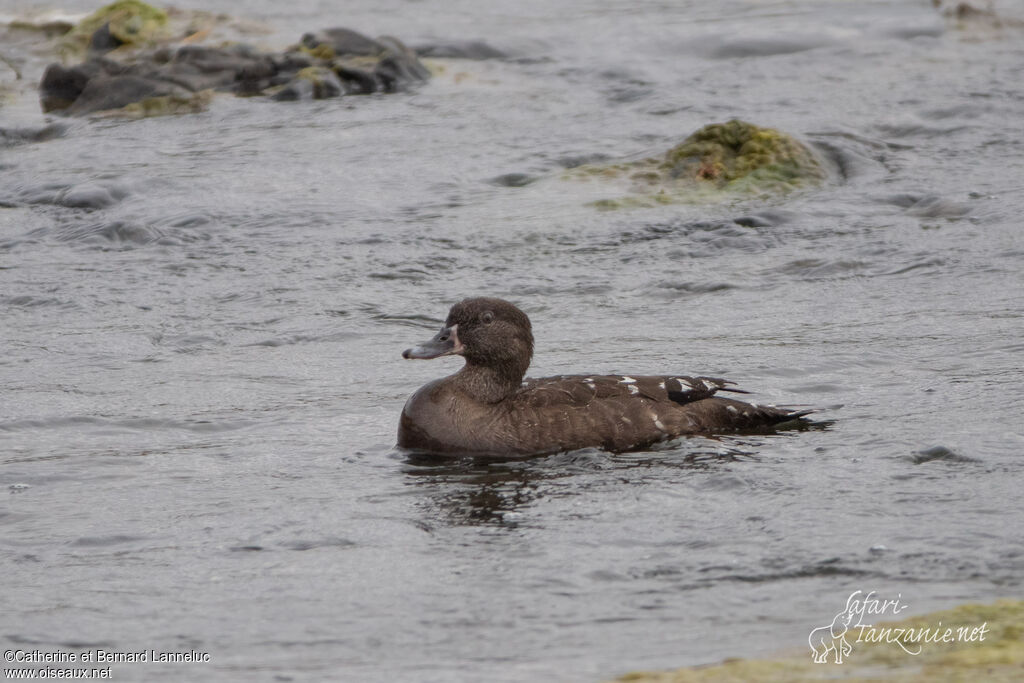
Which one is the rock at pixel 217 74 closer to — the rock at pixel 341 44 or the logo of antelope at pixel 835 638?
the rock at pixel 341 44

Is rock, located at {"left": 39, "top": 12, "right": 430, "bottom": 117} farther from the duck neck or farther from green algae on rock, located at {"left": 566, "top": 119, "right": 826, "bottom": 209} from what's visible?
the duck neck

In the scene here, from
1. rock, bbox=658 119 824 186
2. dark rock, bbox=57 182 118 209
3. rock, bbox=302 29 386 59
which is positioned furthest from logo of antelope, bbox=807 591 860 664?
rock, bbox=302 29 386 59

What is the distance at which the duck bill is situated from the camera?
343 inches

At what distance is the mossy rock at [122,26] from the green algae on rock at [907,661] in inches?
627

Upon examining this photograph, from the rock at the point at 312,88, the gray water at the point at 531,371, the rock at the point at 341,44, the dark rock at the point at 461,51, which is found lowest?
the gray water at the point at 531,371

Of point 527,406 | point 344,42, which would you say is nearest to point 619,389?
point 527,406

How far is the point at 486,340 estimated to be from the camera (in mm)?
8773

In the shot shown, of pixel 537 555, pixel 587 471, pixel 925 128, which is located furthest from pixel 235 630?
pixel 925 128

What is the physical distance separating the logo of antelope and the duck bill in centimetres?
338

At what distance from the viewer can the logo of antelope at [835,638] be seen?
538 cm

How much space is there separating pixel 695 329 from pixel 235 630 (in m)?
5.35

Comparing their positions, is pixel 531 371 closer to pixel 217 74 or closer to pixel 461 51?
pixel 217 74

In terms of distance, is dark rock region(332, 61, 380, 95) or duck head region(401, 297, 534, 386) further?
dark rock region(332, 61, 380, 95)

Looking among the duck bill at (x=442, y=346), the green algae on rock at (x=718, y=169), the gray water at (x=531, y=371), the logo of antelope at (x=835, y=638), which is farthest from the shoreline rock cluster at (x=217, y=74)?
the logo of antelope at (x=835, y=638)
